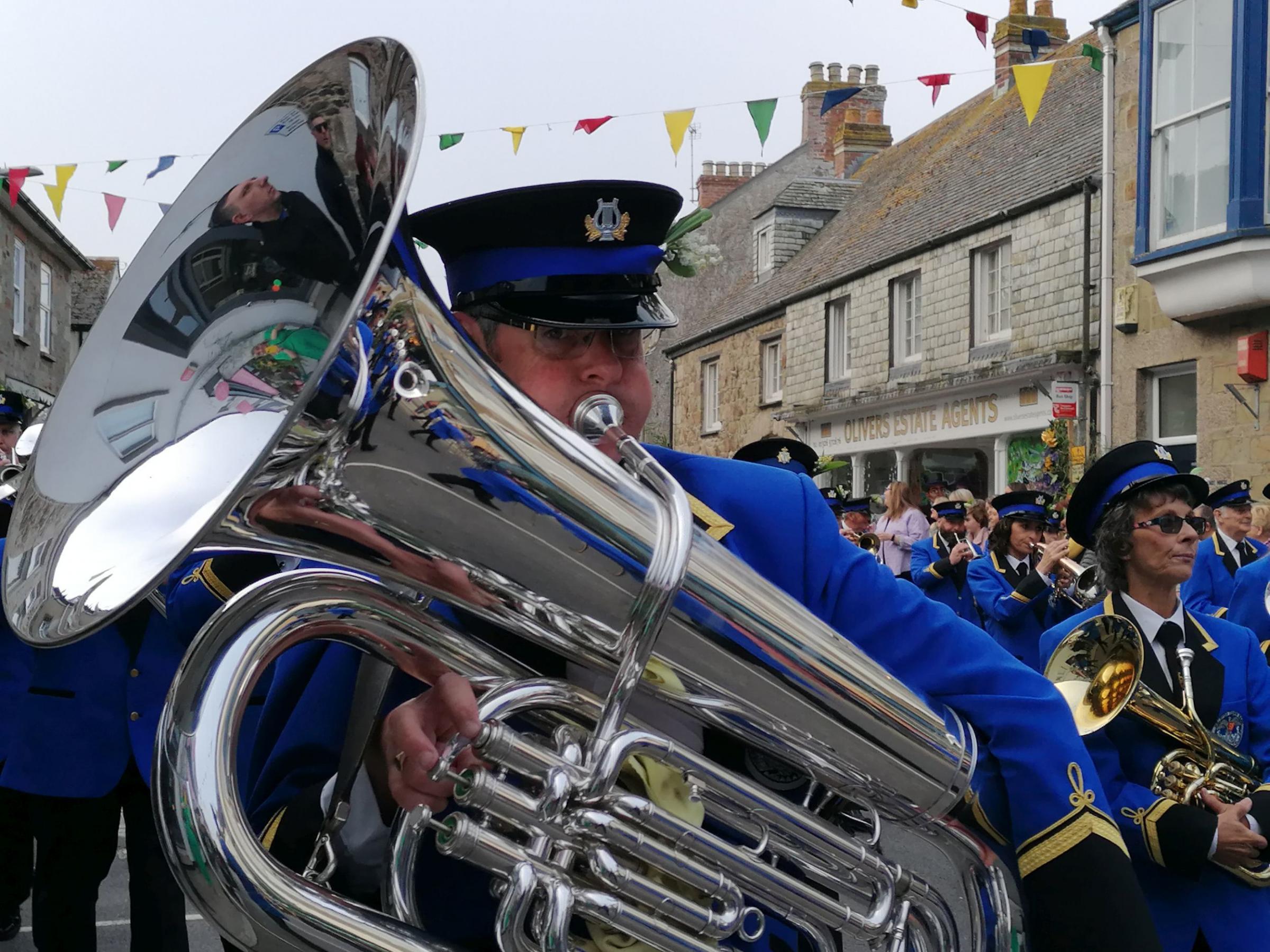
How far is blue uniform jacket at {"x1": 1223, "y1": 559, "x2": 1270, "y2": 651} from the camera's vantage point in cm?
630

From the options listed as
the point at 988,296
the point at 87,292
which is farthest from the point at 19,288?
the point at 988,296

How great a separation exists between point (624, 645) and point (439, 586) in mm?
216

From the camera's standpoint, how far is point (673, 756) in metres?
1.60

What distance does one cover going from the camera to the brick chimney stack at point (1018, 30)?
19938 mm

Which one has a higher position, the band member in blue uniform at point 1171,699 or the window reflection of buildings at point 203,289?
the window reflection of buildings at point 203,289

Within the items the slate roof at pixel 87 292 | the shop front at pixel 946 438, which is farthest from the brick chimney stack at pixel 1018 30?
the slate roof at pixel 87 292

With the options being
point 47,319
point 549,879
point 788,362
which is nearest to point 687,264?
point 549,879

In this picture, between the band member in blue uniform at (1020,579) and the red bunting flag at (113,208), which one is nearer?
the band member in blue uniform at (1020,579)

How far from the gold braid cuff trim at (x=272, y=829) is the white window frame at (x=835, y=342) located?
20.4 metres

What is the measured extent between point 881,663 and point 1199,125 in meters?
12.9

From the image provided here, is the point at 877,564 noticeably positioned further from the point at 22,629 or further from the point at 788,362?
the point at 788,362

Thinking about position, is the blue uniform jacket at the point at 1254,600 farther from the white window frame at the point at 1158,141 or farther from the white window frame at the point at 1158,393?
the white window frame at the point at 1158,141

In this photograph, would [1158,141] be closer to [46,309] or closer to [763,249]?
[763,249]

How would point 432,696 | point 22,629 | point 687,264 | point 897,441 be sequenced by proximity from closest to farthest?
point 22,629 → point 432,696 → point 687,264 → point 897,441
